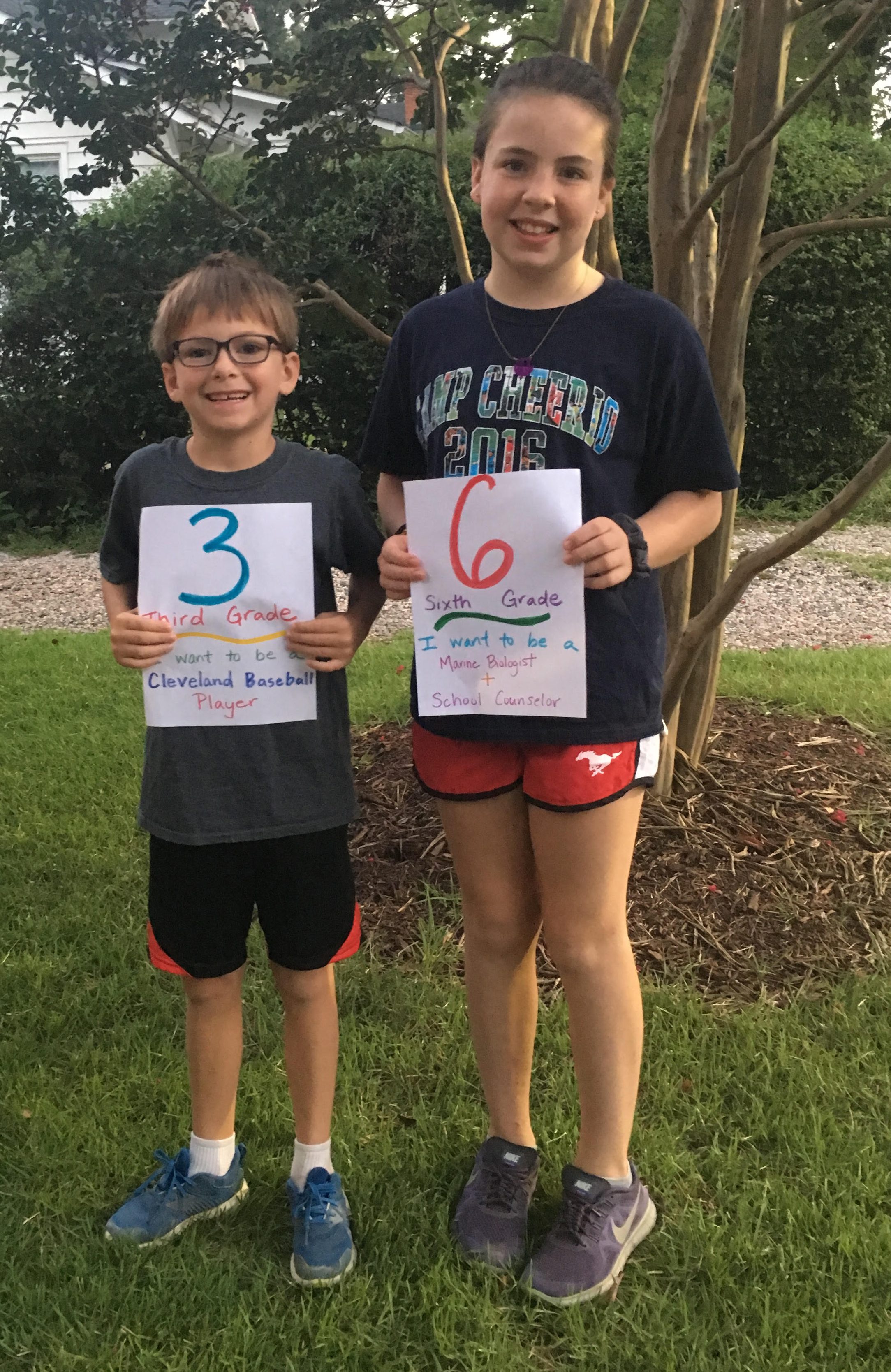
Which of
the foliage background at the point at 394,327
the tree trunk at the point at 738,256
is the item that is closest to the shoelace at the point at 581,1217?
the tree trunk at the point at 738,256

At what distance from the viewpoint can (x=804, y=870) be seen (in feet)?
10.8

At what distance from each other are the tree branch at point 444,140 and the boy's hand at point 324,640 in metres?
2.05

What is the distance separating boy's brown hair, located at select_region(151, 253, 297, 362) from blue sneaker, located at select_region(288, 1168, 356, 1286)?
1563mm

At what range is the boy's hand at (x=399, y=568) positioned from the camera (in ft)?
6.05

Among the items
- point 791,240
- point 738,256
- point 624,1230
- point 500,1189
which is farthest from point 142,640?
point 791,240

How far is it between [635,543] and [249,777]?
30.5 inches

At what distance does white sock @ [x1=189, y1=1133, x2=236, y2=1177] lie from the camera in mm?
2154

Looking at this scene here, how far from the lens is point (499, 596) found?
1.83 m

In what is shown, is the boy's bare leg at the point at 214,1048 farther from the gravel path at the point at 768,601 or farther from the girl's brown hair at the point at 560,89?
the gravel path at the point at 768,601

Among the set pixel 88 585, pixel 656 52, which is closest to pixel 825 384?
pixel 656 52

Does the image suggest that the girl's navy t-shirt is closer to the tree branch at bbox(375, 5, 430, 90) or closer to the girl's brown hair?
the girl's brown hair

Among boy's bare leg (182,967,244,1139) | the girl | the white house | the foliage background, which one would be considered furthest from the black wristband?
the foliage background

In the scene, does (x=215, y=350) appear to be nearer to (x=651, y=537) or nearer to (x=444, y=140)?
(x=651, y=537)

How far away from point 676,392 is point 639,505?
0.68 feet
